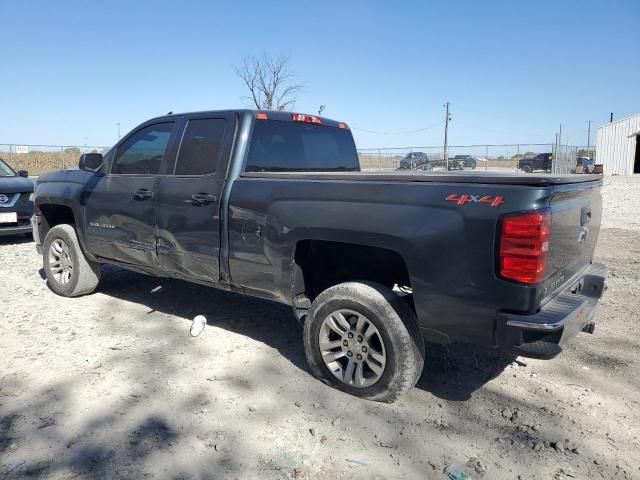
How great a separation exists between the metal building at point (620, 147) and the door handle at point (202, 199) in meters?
34.4

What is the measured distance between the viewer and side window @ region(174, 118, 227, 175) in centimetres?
406

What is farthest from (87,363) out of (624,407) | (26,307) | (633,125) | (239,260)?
(633,125)

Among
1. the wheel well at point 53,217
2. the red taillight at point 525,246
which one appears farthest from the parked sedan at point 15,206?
the red taillight at point 525,246

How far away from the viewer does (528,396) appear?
3.41m

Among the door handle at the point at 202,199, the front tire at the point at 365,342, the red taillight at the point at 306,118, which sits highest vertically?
the red taillight at the point at 306,118

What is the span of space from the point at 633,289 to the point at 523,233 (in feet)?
13.6

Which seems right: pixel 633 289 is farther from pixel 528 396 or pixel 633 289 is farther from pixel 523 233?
pixel 523 233

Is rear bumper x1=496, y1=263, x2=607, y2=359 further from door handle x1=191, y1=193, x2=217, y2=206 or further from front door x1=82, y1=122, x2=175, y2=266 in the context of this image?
front door x1=82, y1=122, x2=175, y2=266

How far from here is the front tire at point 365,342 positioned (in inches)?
122

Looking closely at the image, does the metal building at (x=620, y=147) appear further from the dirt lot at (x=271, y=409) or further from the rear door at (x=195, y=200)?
the rear door at (x=195, y=200)

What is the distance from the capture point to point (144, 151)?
15.4 ft

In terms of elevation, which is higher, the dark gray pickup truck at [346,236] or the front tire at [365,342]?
the dark gray pickup truck at [346,236]

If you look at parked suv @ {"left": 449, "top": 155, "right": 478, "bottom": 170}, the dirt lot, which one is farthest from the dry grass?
the dirt lot

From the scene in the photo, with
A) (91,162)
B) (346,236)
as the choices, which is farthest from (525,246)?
(91,162)
